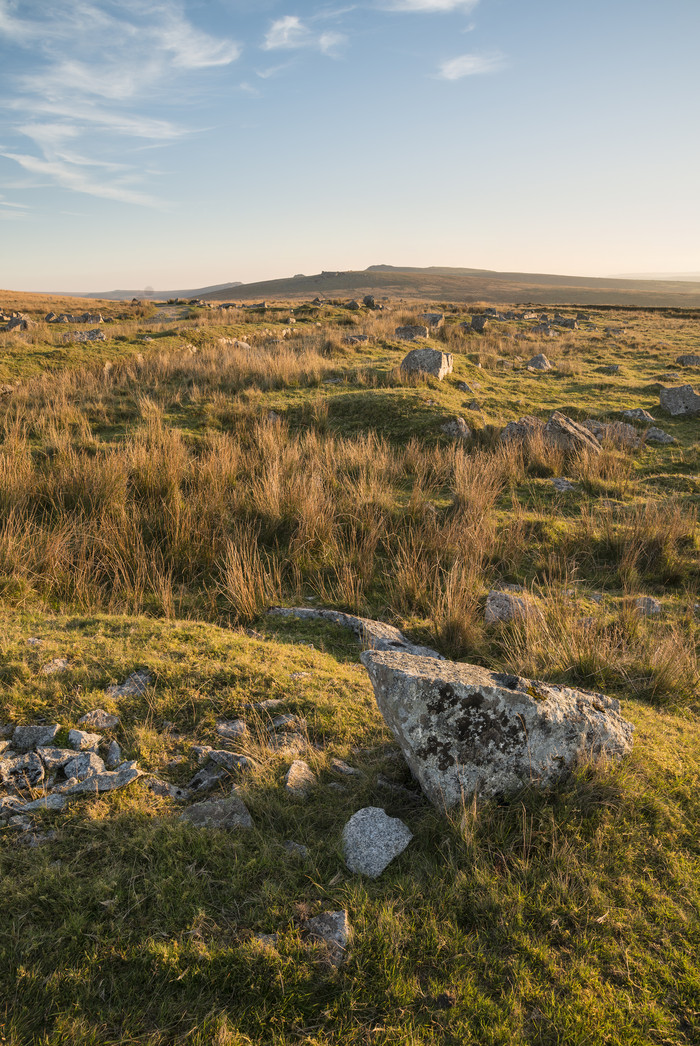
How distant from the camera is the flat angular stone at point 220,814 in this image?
7.89ft

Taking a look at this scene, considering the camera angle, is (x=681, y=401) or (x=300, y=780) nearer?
(x=300, y=780)

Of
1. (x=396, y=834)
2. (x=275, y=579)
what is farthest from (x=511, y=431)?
(x=396, y=834)

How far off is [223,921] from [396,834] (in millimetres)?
751

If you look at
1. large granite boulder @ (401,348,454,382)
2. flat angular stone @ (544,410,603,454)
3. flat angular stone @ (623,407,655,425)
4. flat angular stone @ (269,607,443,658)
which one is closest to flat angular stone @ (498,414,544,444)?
flat angular stone @ (544,410,603,454)

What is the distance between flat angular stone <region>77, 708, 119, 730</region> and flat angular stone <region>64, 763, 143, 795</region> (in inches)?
13.0

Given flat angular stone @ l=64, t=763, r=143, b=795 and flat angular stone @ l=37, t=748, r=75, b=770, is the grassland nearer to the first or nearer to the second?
flat angular stone @ l=64, t=763, r=143, b=795

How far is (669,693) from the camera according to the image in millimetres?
3719

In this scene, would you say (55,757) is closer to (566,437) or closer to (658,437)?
(566,437)

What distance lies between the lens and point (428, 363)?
524 inches

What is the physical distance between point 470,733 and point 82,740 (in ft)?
6.25

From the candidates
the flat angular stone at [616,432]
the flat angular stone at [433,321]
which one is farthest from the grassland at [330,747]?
the flat angular stone at [433,321]

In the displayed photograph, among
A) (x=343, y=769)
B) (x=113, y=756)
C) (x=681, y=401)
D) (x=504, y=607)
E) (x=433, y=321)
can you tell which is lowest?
(x=504, y=607)

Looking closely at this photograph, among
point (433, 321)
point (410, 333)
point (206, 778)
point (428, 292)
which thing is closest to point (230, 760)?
point (206, 778)

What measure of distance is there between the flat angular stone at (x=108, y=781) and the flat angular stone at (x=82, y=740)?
0.21 metres
